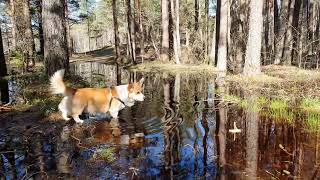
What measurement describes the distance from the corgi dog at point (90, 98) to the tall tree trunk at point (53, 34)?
355cm

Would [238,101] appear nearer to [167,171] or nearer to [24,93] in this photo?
[167,171]

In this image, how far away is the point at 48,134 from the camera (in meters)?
5.45

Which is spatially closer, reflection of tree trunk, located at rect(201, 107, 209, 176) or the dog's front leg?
reflection of tree trunk, located at rect(201, 107, 209, 176)

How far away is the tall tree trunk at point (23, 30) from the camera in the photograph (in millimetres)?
15902

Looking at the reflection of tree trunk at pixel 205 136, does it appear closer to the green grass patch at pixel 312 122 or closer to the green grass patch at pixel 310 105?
the green grass patch at pixel 312 122

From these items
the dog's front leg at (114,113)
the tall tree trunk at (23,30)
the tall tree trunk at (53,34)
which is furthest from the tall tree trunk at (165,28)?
the dog's front leg at (114,113)

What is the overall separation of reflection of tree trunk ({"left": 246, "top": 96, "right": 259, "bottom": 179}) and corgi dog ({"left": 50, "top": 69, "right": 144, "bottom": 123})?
2.30 metres

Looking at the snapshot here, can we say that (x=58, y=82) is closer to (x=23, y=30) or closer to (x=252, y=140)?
(x=252, y=140)

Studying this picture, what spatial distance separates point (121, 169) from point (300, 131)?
3129 millimetres

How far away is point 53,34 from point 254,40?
277 inches

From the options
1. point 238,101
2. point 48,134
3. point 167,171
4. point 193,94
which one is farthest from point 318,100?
point 48,134

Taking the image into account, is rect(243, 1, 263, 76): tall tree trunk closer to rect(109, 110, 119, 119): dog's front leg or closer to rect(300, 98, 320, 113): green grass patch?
rect(300, 98, 320, 113): green grass patch

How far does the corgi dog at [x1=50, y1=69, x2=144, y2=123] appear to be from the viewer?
5855 mm

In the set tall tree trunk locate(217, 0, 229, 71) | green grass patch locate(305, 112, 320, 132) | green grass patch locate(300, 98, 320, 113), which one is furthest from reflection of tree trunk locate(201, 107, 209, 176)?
tall tree trunk locate(217, 0, 229, 71)
